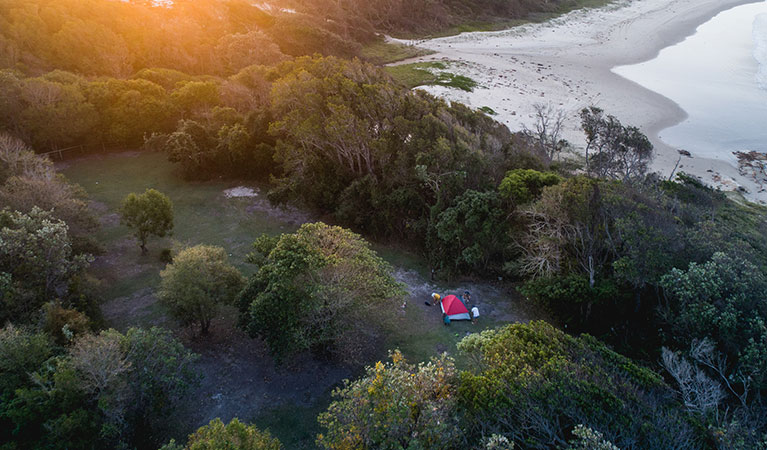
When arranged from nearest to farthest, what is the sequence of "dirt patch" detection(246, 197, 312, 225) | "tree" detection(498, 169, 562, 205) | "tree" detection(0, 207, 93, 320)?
"tree" detection(0, 207, 93, 320)
"tree" detection(498, 169, 562, 205)
"dirt patch" detection(246, 197, 312, 225)

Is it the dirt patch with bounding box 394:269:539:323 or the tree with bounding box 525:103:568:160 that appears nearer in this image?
the dirt patch with bounding box 394:269:539:323

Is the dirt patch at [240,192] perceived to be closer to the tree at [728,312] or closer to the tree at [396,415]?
the tree at [396,415]

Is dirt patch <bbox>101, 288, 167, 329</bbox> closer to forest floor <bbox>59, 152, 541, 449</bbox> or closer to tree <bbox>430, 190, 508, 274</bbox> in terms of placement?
forest floor <bbox>59, 152, 541, 449</bbox>

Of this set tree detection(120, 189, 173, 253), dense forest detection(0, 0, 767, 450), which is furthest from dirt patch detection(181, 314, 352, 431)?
tree detection(120, 189, 173, 253)

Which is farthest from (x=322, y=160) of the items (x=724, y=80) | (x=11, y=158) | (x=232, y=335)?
(x=724, y=80)

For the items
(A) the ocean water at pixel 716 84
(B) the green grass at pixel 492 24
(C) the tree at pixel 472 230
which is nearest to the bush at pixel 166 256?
(C) the tree at pixel 472 230

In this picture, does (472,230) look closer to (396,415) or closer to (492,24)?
(396,415)
